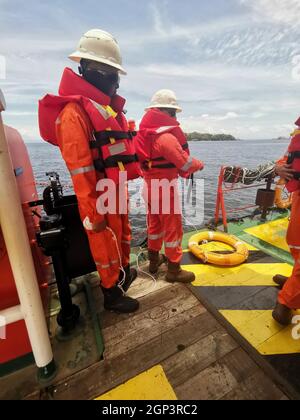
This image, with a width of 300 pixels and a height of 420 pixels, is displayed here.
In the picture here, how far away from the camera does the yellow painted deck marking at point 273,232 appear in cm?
377

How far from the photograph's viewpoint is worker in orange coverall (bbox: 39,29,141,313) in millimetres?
1689

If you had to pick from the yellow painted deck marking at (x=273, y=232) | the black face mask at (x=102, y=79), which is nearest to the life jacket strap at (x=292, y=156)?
the black face mask at (x=102, y=79)

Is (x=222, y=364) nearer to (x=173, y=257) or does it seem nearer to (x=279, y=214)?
(x=173, y=257)

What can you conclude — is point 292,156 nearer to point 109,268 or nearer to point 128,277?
point 109,268

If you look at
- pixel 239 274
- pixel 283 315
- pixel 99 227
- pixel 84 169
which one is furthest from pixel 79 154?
pixel 239 274

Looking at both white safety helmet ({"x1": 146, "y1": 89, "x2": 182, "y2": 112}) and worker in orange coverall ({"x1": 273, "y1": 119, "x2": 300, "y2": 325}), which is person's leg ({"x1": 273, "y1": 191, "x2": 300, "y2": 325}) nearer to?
worker in orange coverall ({"x1": 273, "y1": 119, "x2": 300, "y2": 325})

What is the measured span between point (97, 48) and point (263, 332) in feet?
9.49

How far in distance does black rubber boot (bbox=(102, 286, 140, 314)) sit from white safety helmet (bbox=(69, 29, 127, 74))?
6.88 ft

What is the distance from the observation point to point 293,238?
211cm

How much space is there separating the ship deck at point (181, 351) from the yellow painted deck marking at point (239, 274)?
4 cm

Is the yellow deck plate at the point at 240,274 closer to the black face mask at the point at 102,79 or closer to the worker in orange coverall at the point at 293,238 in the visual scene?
the worker in orange coverall at the point at 293,238

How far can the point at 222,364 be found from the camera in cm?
171

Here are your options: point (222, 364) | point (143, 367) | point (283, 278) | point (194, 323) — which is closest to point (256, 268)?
point (283, 278)

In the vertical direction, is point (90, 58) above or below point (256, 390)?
above
